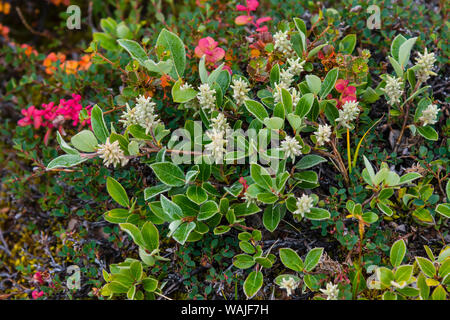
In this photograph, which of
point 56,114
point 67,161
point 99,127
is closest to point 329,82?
point 99,127

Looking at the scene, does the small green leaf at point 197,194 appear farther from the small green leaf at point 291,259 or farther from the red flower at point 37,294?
the red flower at point 37,294

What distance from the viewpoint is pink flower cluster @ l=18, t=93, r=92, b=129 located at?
207cm

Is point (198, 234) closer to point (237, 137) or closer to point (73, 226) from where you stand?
point (237, 137)

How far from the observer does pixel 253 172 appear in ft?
5.06

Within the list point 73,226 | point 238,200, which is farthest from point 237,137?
point 73,226

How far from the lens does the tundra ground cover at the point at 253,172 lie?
1.59 meters

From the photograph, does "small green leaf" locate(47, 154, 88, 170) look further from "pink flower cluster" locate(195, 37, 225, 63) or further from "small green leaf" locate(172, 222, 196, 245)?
"pink flower cluster" locate(195, 37, 225, 63)

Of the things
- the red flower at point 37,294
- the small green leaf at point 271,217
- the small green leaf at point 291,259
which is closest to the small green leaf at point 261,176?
the small green leaf at point 271,217

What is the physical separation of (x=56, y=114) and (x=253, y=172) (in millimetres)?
1223

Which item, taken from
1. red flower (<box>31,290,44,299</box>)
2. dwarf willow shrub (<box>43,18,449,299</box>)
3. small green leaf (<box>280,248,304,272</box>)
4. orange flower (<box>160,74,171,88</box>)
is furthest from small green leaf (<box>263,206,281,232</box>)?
red flower (<box>31,290,44,299</box>)

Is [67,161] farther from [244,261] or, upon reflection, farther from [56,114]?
[244,261]

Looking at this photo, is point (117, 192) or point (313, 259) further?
point (117, 192)

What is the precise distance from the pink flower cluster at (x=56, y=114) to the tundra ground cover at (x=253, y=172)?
0.01 meters

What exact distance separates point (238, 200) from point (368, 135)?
69 cm
